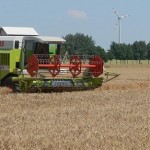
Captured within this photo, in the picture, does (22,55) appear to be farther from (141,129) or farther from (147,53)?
(147,53)

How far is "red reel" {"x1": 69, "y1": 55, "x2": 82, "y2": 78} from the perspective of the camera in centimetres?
1598

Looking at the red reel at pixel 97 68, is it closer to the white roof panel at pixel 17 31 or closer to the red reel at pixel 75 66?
the red reel at pixel 75 66

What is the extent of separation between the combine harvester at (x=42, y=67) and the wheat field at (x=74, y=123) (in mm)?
1513

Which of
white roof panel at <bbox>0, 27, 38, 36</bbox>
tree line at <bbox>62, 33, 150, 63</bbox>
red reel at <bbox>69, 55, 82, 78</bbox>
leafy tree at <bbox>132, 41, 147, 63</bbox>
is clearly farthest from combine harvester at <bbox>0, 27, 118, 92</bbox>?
leafy tree at <bbox>132, 41, 147, 63</bbox>

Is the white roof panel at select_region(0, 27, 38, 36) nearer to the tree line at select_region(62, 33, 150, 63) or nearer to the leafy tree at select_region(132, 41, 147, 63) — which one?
the tree line at select_region(62, 33, 150, 63)

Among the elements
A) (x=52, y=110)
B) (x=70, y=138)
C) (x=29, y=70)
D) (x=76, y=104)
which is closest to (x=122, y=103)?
(x=76, y=104)

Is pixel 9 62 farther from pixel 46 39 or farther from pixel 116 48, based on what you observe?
pixel 116 48

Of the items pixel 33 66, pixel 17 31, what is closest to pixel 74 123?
pixel 33 66

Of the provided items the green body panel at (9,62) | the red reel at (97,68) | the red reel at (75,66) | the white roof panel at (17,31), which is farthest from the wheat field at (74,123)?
the white roof panel at (17,31)

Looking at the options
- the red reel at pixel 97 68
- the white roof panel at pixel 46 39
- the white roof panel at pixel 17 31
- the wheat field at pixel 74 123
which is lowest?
the wheat field at pixel 74 123

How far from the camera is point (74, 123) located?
8.33 m

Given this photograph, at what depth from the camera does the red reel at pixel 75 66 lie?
1598 centimetres

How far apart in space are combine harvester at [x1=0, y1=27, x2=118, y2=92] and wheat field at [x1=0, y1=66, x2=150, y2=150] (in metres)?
1.51

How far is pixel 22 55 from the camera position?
661 inches
